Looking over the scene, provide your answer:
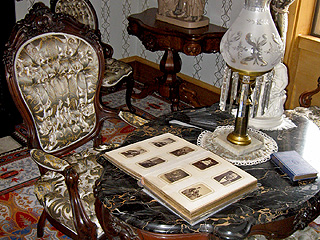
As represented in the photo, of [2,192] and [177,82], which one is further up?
[177,82]

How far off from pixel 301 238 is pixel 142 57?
11.8 ft

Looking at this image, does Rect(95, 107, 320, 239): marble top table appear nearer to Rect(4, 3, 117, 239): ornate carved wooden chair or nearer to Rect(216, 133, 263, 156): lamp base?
Rect(216, 133, 263, 156): lamp base

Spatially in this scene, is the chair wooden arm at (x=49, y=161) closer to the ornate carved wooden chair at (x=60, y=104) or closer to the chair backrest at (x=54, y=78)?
the ornate carved wooden chair at (x=60, y=104)

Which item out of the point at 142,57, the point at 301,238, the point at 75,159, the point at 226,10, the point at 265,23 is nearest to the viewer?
the point at 265,23

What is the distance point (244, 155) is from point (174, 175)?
41 centimetres

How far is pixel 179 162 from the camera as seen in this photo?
1.64 metres

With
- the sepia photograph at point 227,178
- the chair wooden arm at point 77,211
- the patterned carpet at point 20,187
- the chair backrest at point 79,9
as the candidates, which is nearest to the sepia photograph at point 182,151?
the sepia photograph at point 227,178

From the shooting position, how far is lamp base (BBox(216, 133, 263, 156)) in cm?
179

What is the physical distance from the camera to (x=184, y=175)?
1.55 m

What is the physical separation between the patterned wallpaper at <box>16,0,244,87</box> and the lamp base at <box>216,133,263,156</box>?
2139 mm

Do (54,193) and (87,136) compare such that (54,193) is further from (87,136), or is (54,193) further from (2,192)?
(2,192)

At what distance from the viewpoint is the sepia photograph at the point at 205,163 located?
1.61 m

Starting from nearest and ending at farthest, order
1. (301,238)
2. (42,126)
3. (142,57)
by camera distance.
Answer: (301,238) < (42,126) < (142,57)

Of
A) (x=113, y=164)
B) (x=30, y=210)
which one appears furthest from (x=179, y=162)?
(x=30, y=210)
